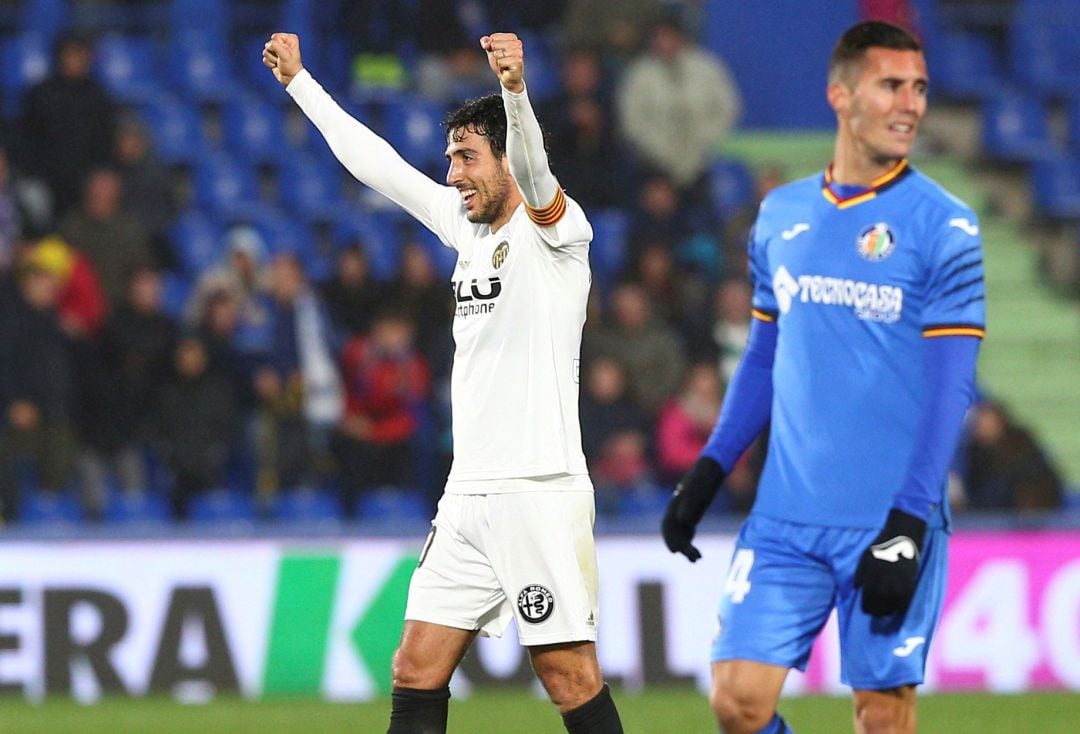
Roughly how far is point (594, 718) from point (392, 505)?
6561 mm

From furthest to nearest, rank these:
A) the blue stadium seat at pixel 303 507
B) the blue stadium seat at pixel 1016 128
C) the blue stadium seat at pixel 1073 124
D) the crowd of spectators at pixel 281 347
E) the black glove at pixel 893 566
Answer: the blue stadium seat at pixel 1073 124 → the blue stadium seat at pixel 1016 128 → the blue stadium seat at pixel 303 507 → the crowd of spectators at pixel 281 347 → the black glove at pixel 893 566

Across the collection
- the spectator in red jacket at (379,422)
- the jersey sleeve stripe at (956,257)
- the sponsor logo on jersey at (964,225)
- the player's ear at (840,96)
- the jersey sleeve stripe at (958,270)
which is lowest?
the spectator in red jacket at (379,422)

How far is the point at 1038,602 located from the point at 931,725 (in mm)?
1679

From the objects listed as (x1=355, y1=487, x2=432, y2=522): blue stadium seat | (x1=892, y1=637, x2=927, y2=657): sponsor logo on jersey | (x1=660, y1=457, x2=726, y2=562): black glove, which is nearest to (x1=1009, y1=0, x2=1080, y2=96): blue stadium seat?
(x1=355, y1=487, x2=432, y2=522): blue stadium seat

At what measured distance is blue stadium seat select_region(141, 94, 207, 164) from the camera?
14992mm

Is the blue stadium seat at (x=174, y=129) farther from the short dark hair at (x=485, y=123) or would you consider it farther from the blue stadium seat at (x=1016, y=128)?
the short dark hair at (x=485, y=123)

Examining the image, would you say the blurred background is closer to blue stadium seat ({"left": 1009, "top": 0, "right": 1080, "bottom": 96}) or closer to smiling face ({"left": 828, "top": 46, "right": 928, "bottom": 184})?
blue stadium seat ({"left": 1009, "top": 0, "right": 1080, "bottom": 96})

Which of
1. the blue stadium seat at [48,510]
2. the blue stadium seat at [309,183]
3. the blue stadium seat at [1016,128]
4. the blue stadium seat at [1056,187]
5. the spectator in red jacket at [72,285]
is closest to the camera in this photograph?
the blue stadium seat at [48,510]

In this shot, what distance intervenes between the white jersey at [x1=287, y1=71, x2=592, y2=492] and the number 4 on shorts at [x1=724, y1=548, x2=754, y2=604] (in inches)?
31.6

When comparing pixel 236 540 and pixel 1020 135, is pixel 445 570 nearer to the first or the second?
pixel 236 540

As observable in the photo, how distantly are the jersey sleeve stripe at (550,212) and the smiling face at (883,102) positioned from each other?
3.03 feet

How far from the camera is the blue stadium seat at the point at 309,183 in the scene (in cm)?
1496

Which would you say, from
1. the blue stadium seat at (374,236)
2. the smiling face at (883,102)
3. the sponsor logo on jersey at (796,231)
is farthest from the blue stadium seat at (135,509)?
the smiling face at (883,102)

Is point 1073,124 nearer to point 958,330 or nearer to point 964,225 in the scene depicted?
point 964,225
